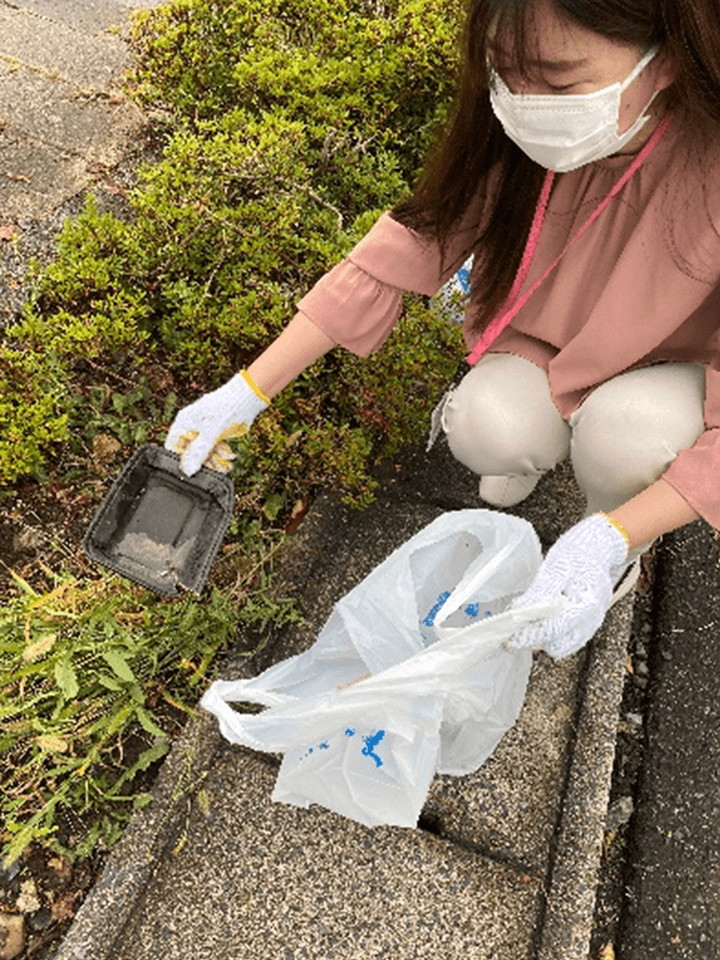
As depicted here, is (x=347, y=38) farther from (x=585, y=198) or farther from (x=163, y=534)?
(x=163, y=534)

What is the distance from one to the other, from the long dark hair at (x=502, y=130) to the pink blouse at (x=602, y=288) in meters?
0.04

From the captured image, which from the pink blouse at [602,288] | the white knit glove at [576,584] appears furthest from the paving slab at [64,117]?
the white knit glove at [576,584]

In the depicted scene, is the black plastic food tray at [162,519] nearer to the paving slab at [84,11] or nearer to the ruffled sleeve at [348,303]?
the ruffled sleeve at [348,303]

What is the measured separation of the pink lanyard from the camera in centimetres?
167

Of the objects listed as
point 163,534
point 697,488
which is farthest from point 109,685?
point 697,488

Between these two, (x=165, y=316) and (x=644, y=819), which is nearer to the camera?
(x=644, y=819)

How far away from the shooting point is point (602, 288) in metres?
1.92

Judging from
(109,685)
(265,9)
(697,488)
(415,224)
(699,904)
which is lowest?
(699,904)

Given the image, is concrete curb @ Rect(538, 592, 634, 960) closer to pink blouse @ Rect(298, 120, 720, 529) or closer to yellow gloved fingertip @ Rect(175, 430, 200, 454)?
pink blouse @ Rect(298, 120, 720, 529)

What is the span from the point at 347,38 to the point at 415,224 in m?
1.69

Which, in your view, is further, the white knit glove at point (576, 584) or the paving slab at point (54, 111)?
the paving slab at point (54, 111)

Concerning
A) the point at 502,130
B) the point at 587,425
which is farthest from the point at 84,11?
the point at 587,425

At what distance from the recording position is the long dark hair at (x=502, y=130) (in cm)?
133

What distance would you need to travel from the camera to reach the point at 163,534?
2.13 m
